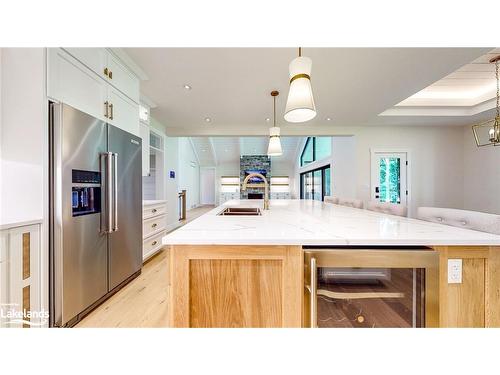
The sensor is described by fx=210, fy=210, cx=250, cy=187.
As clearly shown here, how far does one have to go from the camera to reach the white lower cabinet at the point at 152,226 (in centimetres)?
280

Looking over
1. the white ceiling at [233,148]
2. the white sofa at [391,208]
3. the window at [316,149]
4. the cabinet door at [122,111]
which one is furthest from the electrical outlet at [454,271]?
the white ceiling at [233,148]

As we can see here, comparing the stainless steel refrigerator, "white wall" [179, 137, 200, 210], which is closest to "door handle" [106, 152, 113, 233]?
the stainless steel refrigerator

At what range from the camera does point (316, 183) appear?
24.9 feet

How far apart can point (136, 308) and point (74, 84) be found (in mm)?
1881

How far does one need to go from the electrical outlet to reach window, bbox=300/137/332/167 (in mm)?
5288

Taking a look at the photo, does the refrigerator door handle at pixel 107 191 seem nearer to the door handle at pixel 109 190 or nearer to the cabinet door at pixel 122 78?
the door handle at pixel 109 190

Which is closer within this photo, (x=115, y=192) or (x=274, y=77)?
(x=115, y=192)

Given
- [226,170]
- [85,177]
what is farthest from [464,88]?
[226,170]

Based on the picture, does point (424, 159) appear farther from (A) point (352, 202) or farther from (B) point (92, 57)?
(B) point (92, 57)

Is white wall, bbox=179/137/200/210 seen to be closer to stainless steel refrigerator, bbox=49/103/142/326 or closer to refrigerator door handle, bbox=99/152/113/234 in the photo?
stainless steel refrigerator, bbox=49/103/142/326

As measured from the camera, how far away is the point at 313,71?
2.37 m
